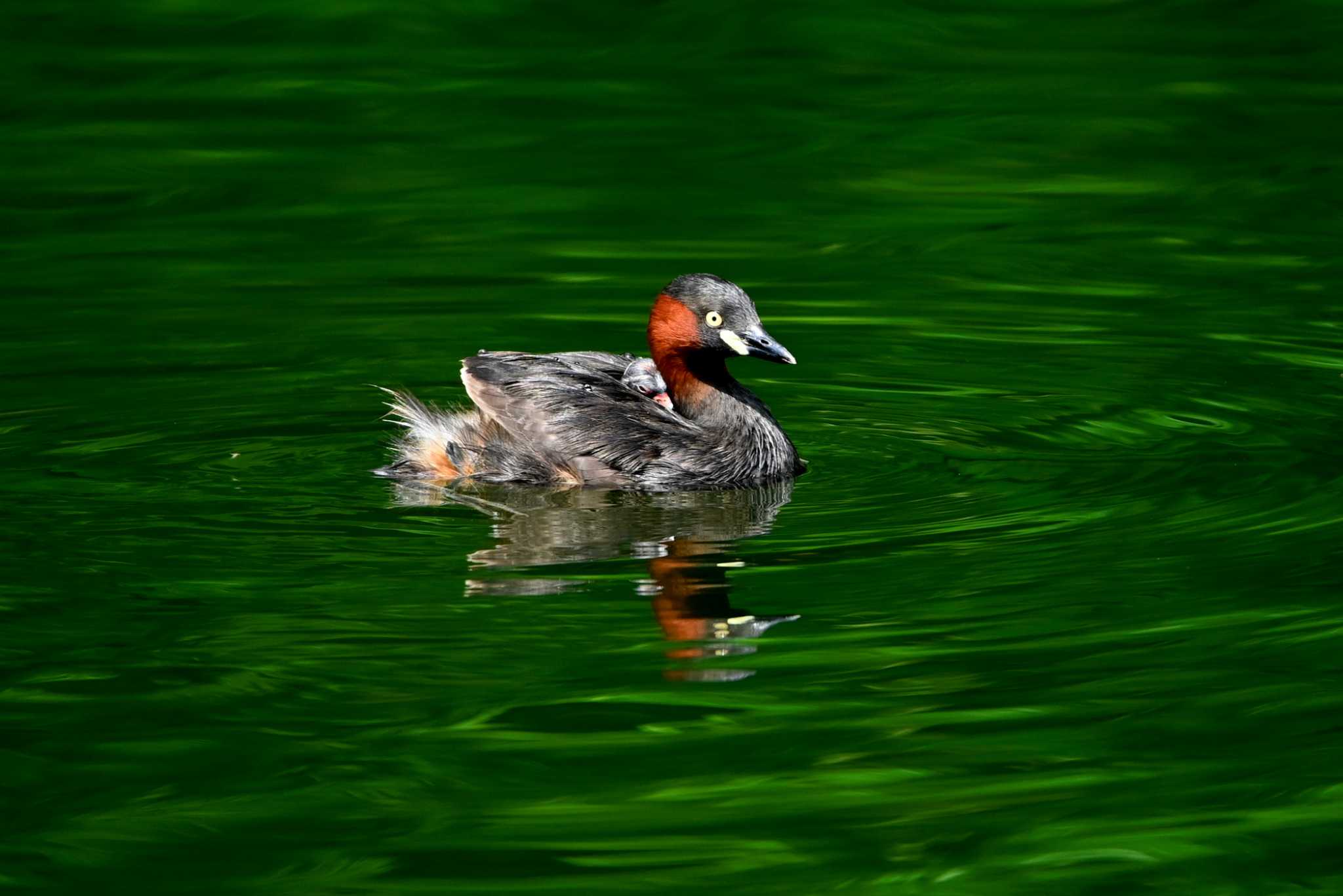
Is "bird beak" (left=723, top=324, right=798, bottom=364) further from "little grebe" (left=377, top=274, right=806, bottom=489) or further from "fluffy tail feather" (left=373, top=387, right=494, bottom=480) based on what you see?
"fluffy tail feather" (left=373, top=387, right=494, bottom=480)

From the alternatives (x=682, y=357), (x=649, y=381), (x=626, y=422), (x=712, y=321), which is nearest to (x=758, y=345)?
(x=712, y=321)

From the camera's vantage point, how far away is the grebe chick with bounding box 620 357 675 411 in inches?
362

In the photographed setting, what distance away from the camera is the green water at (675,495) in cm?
561

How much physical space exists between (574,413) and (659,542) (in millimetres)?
1032

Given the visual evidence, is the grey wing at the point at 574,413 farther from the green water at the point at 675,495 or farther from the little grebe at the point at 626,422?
the green water at the point at 675,495

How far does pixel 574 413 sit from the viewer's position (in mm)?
8703

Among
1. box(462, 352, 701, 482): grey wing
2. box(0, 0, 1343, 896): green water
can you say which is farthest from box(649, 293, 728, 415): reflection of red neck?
box(0, 0, 1343, 896): green water

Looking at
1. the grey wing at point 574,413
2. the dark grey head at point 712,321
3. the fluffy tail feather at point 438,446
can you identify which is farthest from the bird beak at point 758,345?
the fluffy tail feather at point 438,446

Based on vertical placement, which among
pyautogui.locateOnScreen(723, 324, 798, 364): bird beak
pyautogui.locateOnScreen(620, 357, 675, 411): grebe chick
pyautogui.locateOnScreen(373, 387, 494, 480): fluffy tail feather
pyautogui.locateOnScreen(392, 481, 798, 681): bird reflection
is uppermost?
pyautogui.locateOnScreen(723, 324, 798, 364): bird beak

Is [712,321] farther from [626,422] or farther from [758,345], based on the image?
[626,422]

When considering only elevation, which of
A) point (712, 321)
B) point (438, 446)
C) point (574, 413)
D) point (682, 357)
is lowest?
point (438, 446)

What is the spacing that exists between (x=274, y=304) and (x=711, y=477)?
148 inches

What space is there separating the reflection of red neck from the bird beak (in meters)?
0.20

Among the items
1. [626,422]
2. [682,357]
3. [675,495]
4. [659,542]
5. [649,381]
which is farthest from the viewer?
[649,381]
